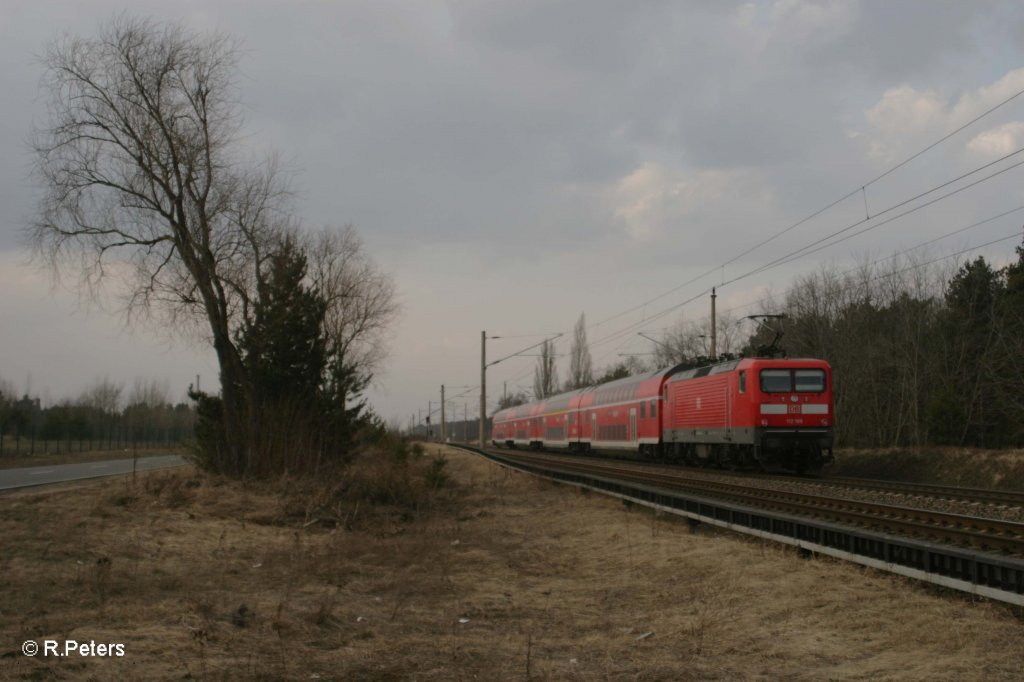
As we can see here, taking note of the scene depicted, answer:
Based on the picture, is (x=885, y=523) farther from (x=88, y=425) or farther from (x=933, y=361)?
(x=88, y=425)

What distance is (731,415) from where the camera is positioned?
86.7 ft

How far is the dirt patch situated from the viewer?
24203mm

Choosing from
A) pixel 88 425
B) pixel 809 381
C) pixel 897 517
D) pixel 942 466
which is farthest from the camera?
pixel 88 425

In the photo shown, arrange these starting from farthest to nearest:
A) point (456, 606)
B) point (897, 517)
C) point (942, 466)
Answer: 1. point (942, 466)
2. point (897, 517)
3. point (456, 606)

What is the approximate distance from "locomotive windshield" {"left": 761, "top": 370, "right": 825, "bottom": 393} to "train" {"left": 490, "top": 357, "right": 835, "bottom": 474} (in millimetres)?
27

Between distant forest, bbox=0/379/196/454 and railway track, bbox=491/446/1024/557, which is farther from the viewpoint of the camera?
distant forest, bbox=0/379/196/454

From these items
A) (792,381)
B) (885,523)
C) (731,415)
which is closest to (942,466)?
(792,381)

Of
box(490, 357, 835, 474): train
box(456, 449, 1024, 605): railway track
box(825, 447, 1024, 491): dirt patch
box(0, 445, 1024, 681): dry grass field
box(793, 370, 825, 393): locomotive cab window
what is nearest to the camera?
box(0, 445, 1024, 681): dry grass field

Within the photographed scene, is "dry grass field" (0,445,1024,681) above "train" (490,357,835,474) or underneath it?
underneath

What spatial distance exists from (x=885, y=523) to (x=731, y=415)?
14075 mm

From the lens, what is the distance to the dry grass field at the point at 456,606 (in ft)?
24.4

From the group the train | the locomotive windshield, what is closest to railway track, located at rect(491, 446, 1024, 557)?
the train

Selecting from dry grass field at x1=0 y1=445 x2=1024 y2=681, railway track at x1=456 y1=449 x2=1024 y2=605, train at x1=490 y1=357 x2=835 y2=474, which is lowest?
dry grass field at x1=0 y1=445 x2=1024 y2=681

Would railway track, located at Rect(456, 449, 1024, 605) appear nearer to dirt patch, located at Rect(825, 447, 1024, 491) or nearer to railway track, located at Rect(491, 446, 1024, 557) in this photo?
railway track, located at Rect(491, 446, 1024, 557)
